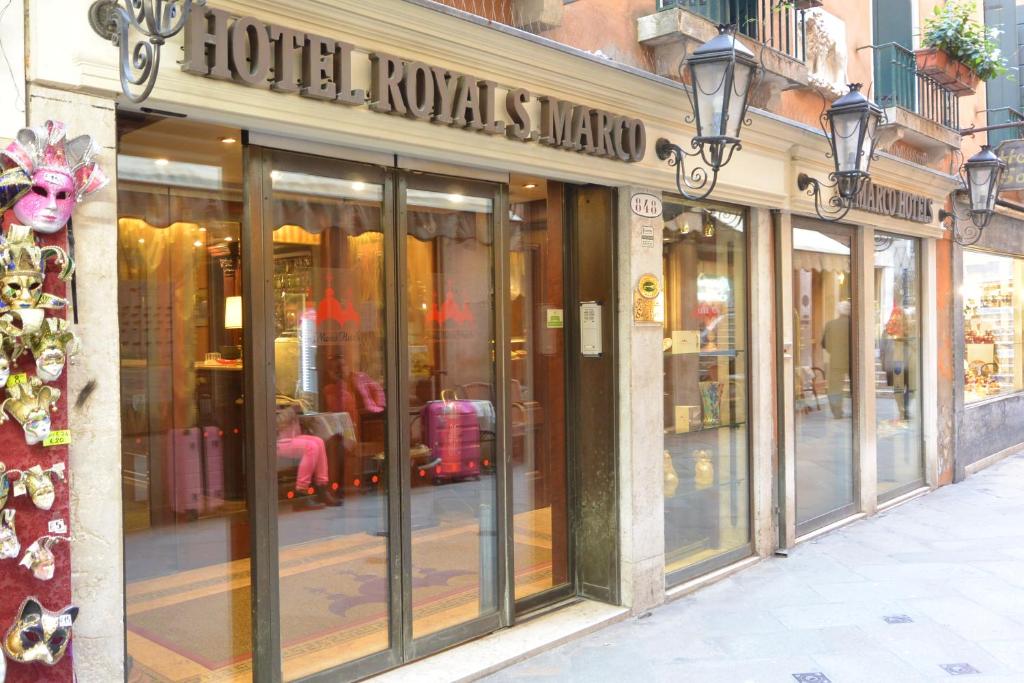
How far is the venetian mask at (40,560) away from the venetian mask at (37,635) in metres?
0.09

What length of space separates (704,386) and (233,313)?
12.7ft

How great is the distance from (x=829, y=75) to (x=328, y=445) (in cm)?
618

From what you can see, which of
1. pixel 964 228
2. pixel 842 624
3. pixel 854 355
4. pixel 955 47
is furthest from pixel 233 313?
pixel 964 228

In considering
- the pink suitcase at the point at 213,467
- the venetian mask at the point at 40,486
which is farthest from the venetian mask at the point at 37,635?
the pink suitcase at the point at 213,467

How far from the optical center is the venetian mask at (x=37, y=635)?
3059 mm

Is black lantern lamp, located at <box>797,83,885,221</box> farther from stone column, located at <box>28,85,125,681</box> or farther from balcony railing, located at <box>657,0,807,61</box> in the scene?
stone column, located at <box>28,85,125,681</box>

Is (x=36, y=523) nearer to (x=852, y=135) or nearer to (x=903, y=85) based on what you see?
(x=852, y=135)

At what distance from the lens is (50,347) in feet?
10.2

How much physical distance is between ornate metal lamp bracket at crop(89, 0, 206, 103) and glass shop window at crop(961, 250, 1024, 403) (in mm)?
11017

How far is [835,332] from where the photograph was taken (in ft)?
28.5

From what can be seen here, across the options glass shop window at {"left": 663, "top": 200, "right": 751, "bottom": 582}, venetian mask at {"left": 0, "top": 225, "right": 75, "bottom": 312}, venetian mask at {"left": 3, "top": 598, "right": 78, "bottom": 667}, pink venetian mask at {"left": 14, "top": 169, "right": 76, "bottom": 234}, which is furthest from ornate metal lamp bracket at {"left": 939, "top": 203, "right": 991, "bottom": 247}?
venetian mask at {"left": 3, "top": 598, "right": 78, "bottom": 667}

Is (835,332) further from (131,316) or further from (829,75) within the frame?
(131,316)

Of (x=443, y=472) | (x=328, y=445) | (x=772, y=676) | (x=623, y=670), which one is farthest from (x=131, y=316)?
(x=772, y=676)

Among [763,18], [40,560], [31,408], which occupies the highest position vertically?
[763,18]
